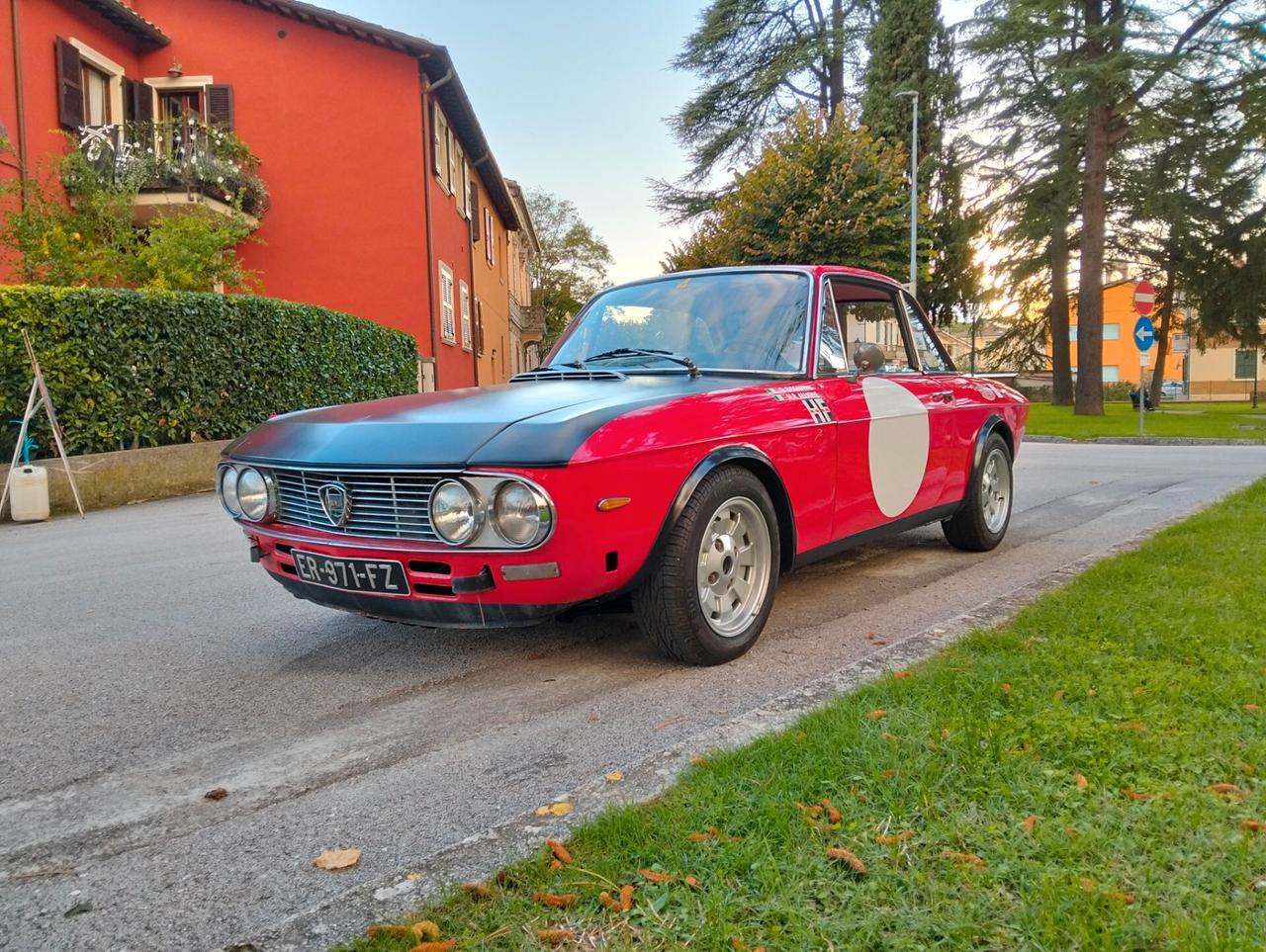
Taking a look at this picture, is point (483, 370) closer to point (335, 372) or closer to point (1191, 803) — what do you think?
point (335, 372)

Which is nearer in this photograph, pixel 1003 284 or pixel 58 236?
pixel 58 236

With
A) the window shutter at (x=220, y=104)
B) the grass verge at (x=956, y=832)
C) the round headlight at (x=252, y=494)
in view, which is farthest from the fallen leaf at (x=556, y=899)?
the window shutter at (x=220, y=104)

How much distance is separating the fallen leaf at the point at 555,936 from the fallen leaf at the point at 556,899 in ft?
0.31

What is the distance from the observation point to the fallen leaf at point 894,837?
2135 millimetres

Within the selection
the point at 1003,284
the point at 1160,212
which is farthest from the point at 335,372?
the point at 1003,284

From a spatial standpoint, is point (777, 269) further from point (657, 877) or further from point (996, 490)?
point (657, 877)

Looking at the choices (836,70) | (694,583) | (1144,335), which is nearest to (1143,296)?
(1144,335)

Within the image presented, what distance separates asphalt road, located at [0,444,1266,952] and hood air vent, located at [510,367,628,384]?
3.71 feet

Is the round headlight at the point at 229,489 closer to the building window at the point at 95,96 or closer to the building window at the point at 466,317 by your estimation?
the building window at the point at 95,96

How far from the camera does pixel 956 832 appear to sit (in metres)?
2.14

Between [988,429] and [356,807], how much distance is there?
14.7 feet

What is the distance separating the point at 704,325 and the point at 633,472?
1503 mm

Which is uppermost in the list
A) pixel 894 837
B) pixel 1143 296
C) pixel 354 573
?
pixel 1143 296

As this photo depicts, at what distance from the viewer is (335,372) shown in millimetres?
13484
